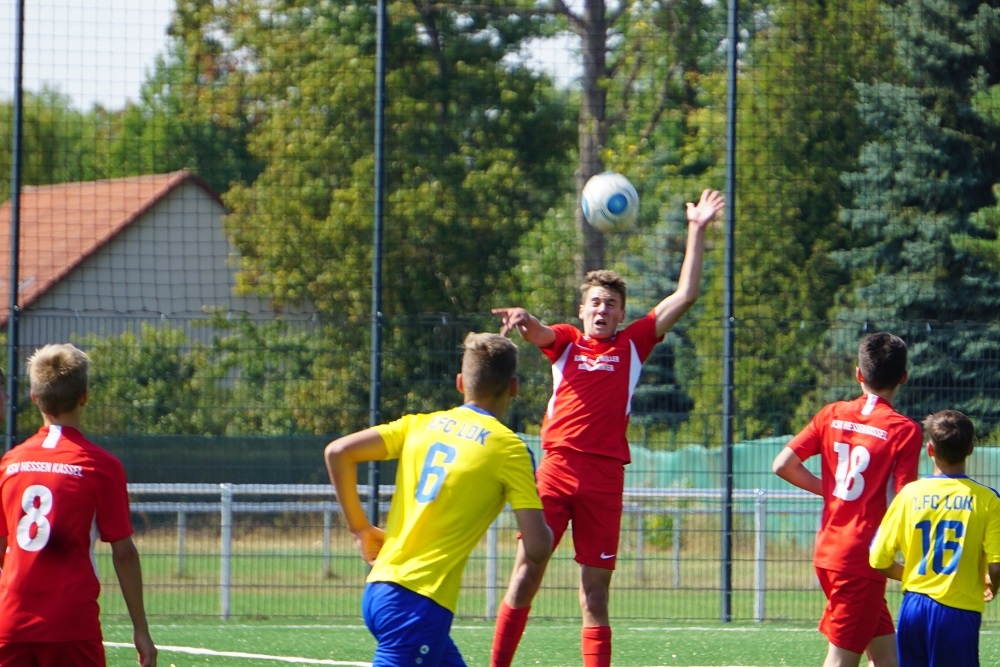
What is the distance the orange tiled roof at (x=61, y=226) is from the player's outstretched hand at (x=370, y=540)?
277 inches

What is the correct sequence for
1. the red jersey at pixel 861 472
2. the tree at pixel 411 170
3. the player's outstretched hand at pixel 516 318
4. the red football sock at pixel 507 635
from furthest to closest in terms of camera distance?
1. the tree at pixel 411 170
2. the red football sock at pixel 507 635
3. the player's outstretched hand at pixel 516 318
4. the red jersey at pixel 861 472

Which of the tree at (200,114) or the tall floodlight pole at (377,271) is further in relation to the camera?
the tree at (200,114)

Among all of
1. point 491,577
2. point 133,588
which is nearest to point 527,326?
point 133,588

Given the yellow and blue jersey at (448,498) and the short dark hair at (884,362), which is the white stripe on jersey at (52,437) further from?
the short dark hair at (884,362)

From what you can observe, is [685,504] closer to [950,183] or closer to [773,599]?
[773,599]

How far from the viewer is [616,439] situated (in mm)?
6410

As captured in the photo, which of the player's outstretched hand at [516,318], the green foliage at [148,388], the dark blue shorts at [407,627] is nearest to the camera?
the dark blue shorts at [407,627]

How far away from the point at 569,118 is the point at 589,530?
31.0ft

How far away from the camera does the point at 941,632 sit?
510cm

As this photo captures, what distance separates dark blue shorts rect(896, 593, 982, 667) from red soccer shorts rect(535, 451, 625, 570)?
162 cm

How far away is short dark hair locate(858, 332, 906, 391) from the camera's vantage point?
Answer: 5.66 m

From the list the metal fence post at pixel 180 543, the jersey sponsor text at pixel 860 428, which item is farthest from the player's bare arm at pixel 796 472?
the metal fence post at pixel 180 543

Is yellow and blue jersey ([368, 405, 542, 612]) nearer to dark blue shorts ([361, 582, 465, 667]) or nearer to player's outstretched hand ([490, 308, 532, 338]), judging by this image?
dark blue shorts ([361, 582, 465, 667])

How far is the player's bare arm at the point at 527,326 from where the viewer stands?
5.88 metres
